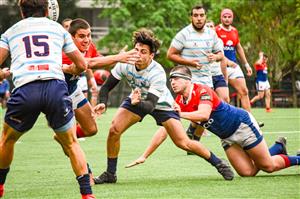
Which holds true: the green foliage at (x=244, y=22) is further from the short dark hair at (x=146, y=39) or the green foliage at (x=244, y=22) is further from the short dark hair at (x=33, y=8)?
the short dark hair at (x=33, y=8)

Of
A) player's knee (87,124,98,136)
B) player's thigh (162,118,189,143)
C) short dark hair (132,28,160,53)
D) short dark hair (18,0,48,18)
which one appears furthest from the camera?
player's knee (87,124,98,136)

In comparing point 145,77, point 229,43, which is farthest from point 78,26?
point 229,43

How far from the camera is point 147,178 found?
10.6m

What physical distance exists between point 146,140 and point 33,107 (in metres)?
9.75

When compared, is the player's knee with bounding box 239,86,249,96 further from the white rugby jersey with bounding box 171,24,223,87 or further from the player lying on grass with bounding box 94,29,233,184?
the player lying on grass with bounding box 94,29,233,184

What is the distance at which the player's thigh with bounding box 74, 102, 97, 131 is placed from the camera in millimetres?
10914

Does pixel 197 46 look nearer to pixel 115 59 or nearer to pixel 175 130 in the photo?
pixel 175 130

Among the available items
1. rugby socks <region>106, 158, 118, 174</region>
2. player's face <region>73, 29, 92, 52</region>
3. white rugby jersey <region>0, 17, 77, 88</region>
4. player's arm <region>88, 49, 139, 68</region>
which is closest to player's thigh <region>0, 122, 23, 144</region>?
white rugby jersey <region>0, 17, 77, 88</region>

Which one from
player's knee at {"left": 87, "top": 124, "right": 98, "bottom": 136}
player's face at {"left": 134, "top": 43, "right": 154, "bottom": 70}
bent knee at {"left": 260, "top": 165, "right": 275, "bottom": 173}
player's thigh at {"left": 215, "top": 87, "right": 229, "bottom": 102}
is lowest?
player's thigh at {"left": 215, "top": 87, "right": 229, "bottom": 102}

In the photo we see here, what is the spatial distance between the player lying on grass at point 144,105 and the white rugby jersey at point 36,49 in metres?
2.31

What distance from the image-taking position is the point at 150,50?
34.4 feet

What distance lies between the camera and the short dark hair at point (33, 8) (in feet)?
26.1

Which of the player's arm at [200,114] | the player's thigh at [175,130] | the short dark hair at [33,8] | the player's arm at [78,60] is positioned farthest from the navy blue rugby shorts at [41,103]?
the player's thigh at [175,130]

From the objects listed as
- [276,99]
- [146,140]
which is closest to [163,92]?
[146,140]
